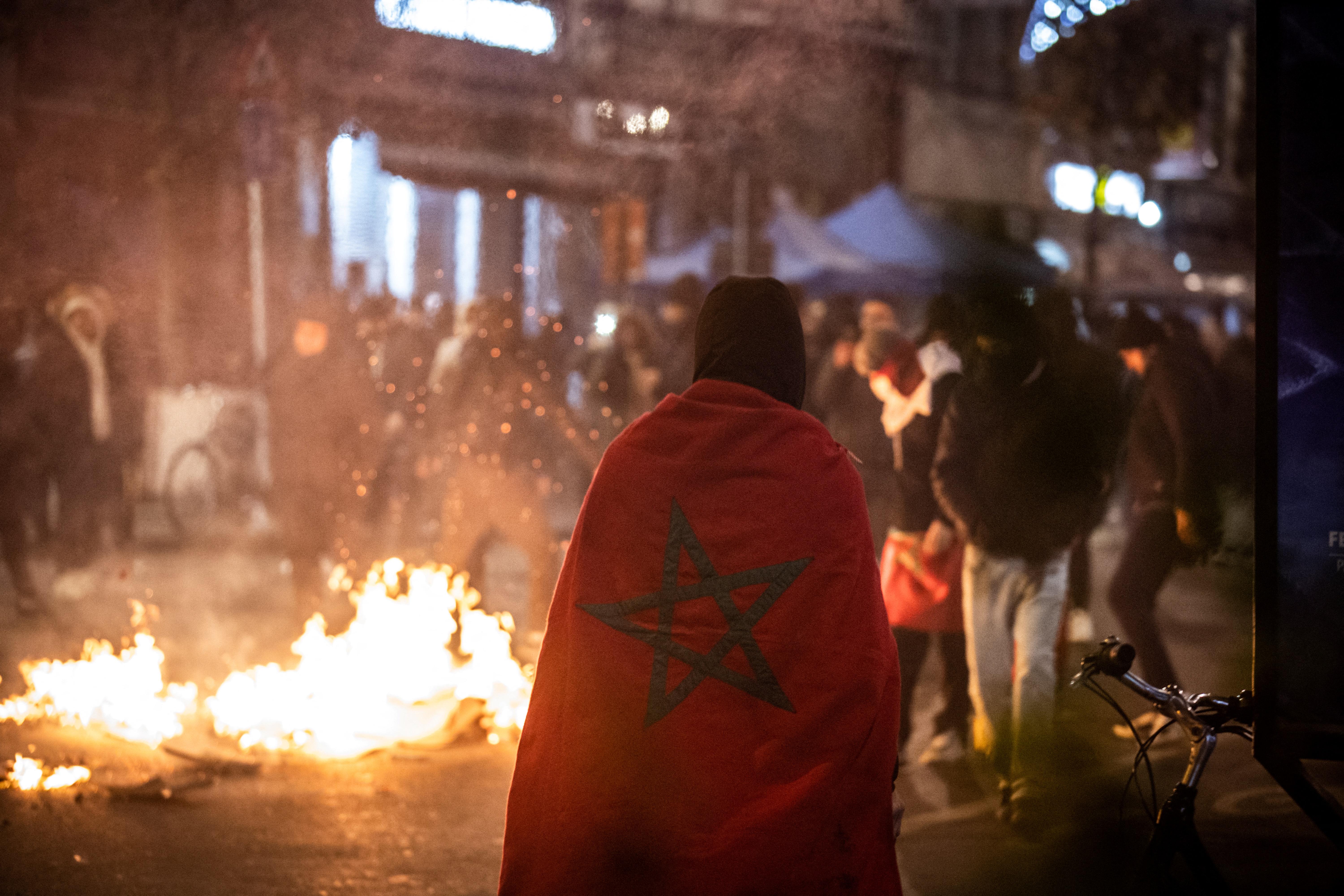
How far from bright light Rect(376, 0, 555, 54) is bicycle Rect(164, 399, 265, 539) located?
4.02m

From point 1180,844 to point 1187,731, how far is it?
0.28m

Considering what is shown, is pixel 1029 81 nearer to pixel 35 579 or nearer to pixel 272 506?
pixel 272 506

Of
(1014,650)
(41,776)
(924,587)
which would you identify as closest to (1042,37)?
(924,587)

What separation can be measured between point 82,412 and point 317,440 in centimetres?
239

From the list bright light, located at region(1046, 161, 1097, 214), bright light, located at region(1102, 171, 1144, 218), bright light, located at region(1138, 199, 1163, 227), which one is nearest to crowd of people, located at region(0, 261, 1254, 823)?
bright light, located at region(1046, 161, 1097, 214)

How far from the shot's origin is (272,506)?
9.95 metres

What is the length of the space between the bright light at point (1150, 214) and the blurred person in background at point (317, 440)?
82.9 ft

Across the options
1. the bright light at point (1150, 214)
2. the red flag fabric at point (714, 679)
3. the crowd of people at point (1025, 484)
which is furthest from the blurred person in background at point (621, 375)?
the bright light at point (1150, 214)

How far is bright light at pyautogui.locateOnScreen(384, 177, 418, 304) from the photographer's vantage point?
13.1m

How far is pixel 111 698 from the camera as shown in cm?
600

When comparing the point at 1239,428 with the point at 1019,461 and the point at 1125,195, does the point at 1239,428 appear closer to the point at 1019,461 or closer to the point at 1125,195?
the point at 1019,461

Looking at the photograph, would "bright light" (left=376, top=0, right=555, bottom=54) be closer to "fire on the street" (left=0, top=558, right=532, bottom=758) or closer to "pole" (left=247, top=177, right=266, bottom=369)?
"pole" (left=247, top=177, right=266, bottom=369)

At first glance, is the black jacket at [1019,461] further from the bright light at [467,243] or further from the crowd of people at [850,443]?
the bright light at [467,243]

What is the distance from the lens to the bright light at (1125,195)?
27.8m
